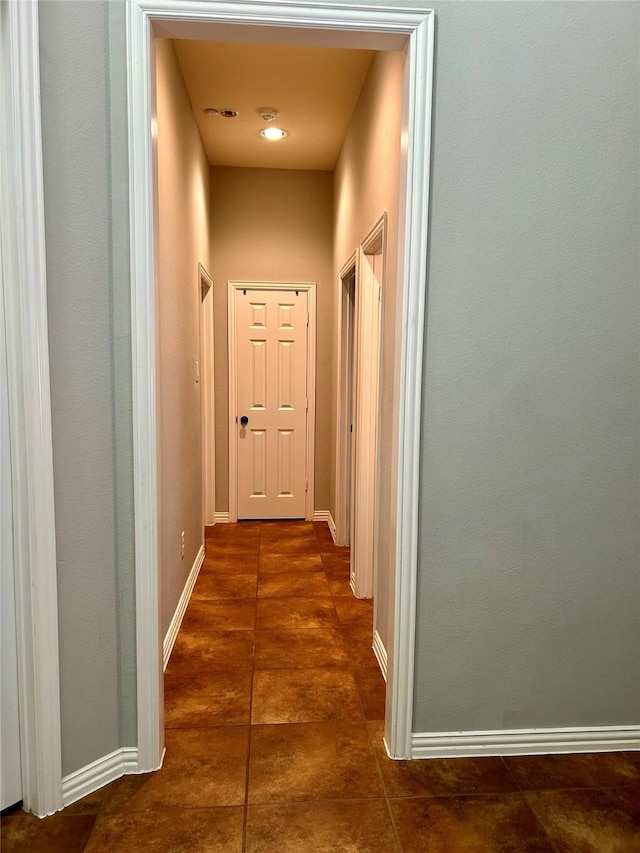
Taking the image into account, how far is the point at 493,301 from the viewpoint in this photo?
2012 mm

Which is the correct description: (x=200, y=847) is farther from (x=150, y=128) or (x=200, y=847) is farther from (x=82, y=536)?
(x=150, y=128)

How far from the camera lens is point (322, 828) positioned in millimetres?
1817

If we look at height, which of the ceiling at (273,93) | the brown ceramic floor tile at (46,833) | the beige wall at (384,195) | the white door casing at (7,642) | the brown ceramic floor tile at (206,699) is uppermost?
the ceiling at (273,93)

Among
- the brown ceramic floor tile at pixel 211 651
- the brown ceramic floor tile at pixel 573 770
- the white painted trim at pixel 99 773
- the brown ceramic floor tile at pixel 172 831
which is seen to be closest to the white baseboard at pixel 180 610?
the brown ceramic floor tile at pixel 211 651

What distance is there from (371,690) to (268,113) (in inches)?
135

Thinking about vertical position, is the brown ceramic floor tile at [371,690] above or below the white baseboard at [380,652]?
below

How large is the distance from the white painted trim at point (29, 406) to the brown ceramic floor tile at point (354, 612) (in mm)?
1701

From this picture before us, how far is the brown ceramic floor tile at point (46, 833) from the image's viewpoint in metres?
1.72

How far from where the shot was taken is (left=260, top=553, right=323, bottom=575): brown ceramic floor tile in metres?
4.08

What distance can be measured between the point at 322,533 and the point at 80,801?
10.6 feet

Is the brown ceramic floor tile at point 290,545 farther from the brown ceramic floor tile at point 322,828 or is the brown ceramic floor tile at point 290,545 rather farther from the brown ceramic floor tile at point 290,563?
the brown ceramic floor tile at point 322,828

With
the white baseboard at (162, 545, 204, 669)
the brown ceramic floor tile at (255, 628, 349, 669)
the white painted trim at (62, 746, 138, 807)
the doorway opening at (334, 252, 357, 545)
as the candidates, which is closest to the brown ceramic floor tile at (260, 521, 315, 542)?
the doorway opening at (334, 252, 357, 545)

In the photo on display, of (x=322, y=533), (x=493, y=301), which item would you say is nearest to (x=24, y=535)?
(x=493, y=301)

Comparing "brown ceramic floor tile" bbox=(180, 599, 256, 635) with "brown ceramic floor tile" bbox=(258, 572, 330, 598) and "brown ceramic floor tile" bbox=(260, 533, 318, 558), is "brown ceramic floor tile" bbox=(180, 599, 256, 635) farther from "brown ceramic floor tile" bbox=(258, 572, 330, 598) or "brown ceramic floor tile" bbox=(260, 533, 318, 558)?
"brown ceramic floor tile" bbox=(260, 533, 318, 558)
